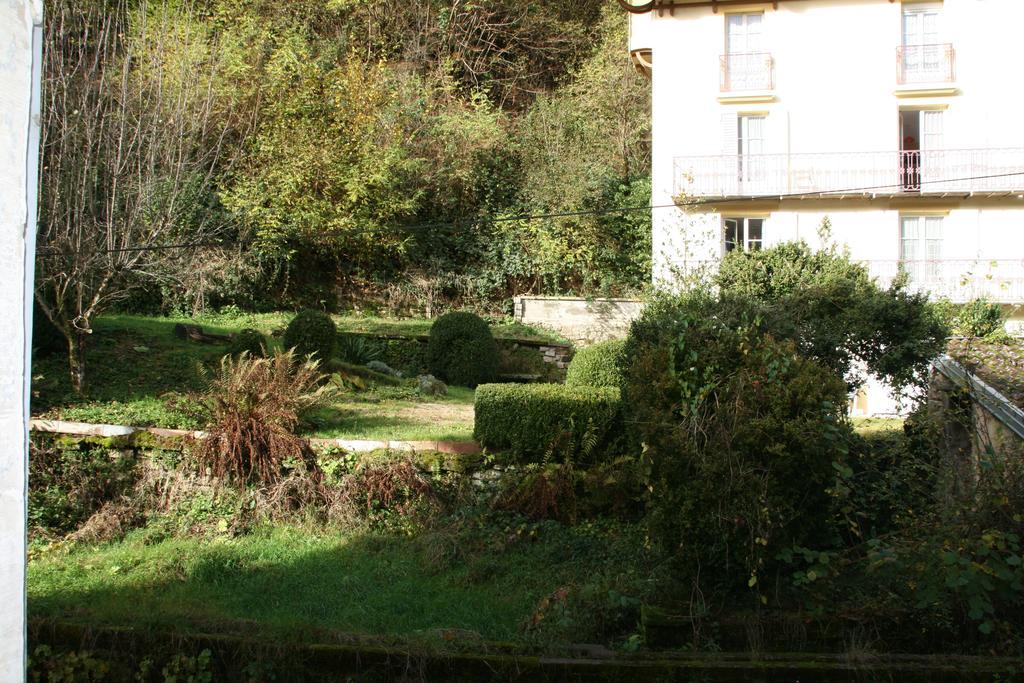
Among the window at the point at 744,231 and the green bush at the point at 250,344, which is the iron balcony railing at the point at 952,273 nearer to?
the window at the point at 744,231

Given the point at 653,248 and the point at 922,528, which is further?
the point at 653,248

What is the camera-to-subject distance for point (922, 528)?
5836 millimetres

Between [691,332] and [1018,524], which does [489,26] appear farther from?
[1018,524]

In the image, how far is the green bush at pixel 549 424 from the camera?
909 cm

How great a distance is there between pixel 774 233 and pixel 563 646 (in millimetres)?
14252

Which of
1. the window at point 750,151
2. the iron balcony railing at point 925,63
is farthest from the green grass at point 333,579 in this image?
the iron balcony railing at point 925,63

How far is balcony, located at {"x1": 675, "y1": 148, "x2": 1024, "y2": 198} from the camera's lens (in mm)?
18000

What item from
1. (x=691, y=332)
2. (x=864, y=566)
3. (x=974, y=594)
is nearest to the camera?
(x=974, y=594)

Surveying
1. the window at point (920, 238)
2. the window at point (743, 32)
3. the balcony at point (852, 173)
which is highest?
the window at point (743, 32)

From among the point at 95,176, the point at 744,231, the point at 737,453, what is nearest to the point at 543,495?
the point at 737,453

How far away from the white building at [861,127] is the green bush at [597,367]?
7123 mm

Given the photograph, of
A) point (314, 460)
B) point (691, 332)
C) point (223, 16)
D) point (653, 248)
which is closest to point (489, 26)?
point (223, 16)

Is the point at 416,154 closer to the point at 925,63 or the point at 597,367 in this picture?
the point at 925,63

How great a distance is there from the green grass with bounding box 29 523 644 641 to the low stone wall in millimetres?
11883
